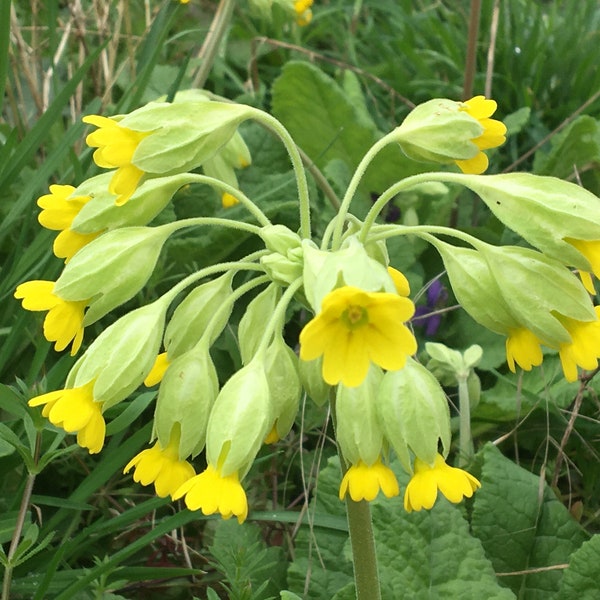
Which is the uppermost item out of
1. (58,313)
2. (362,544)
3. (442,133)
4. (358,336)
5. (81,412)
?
(442,133)

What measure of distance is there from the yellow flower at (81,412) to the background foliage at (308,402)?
204 millimetres

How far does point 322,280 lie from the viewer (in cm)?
139

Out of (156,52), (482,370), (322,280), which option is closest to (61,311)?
(322,280)

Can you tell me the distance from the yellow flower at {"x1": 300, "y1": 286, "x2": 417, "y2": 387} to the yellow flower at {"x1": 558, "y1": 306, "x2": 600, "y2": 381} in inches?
13.8

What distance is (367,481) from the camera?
1.49 m

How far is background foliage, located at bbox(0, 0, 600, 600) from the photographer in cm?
215

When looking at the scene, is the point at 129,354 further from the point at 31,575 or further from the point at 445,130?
the point at 31,575

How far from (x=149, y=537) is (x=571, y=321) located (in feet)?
3.22

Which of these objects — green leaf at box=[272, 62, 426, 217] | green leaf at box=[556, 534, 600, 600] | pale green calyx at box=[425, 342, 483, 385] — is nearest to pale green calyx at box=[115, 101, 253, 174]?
pale green calyx at box=[425, 342, 483, 385]

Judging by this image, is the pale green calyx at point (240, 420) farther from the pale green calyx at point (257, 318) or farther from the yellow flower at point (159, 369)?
the yellow flower at point (159, 369)

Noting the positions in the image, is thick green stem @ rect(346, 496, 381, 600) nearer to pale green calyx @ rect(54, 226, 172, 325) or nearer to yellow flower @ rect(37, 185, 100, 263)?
pale green calyx @ rect(54, 226, 172, 325)

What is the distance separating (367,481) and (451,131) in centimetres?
58

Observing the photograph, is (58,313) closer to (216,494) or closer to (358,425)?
(216,494)

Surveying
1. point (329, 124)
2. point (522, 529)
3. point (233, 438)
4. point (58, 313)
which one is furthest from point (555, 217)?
point (329, 124)
